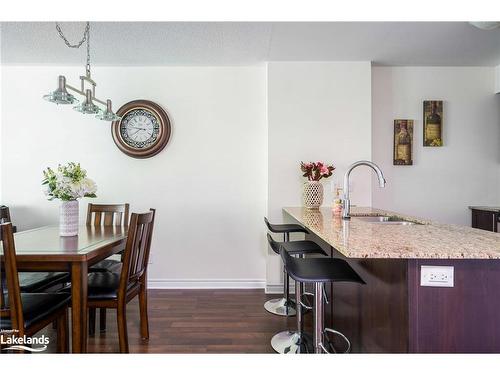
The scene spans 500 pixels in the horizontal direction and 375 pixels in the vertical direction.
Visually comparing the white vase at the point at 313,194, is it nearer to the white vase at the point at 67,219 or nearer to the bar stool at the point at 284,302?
the bar stool at the point at 284,302

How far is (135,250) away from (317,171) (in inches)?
72.5

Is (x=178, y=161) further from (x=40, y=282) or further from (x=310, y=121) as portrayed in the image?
(x=40, y=282)

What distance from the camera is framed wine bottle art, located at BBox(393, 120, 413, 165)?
3314 millimetres

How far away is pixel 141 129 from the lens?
10.6 ft

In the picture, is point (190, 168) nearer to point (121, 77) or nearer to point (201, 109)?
point (201, 109)

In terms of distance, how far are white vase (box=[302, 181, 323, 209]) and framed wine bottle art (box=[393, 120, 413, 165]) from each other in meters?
1.13

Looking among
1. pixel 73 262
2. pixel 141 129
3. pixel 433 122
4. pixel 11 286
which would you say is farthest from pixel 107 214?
pixel 433 122

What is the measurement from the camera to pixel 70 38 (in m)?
2.64

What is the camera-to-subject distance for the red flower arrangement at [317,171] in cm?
288

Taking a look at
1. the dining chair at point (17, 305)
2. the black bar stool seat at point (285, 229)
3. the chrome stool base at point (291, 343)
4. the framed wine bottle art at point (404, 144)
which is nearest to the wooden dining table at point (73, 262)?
the dining chair at point (17, 305)

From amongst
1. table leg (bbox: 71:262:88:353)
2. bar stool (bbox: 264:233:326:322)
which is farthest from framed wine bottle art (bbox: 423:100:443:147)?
table leg (bbox: 71:262:88:353)

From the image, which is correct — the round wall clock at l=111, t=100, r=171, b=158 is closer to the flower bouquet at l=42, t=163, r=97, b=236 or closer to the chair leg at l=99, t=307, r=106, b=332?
the flower bouquet at l=42, t=163, r=97, b=236

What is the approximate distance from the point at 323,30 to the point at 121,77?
7.23ft
